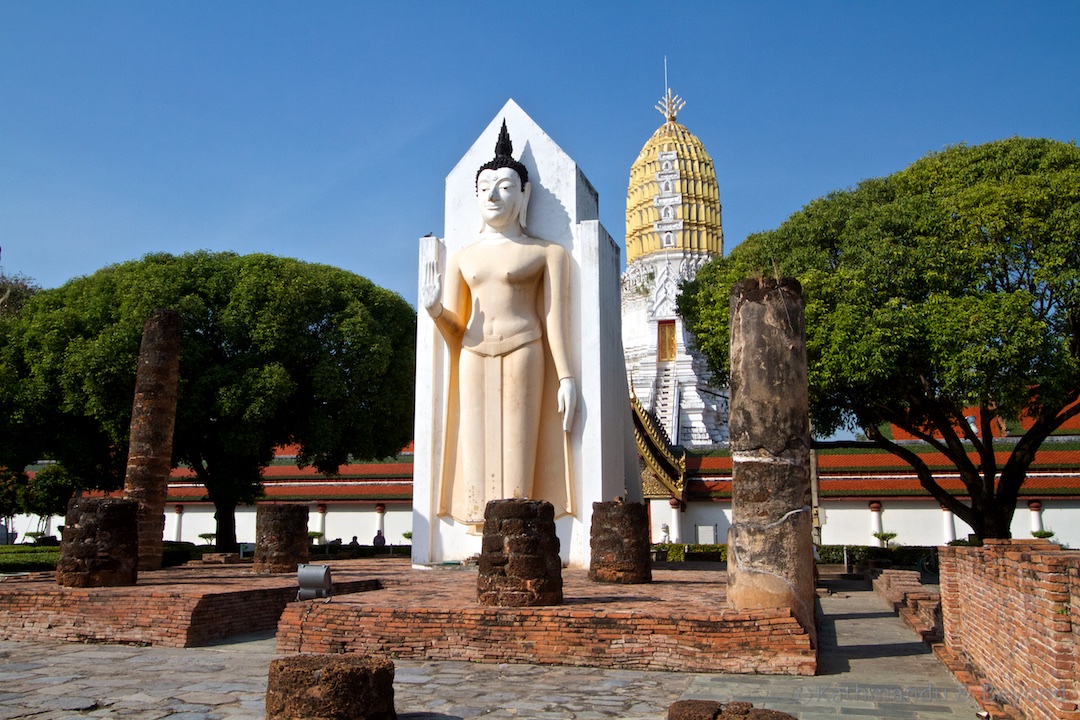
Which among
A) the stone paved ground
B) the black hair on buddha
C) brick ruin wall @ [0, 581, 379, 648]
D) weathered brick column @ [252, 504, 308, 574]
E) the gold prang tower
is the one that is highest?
the gold prang tower

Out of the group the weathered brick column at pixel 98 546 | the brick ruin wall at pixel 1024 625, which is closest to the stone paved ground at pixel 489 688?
the brick ruin wall at pixel 1024 625

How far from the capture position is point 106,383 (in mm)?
20531

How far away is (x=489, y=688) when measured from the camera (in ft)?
24.9

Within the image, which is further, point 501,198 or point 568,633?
point 501,198

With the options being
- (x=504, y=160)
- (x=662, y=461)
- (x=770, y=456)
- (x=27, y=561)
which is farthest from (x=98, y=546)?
(x=662, y=461)

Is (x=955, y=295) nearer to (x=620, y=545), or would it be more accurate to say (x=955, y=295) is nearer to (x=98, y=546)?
(x=620, y=545)

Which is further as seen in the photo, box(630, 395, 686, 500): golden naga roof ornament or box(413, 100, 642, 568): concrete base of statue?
box(630, 395, 686, 500): golden naga roof ornament

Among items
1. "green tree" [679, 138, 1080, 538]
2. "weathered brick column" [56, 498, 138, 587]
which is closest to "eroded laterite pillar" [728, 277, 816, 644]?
"green tree" [679, 138, 1080, 538]

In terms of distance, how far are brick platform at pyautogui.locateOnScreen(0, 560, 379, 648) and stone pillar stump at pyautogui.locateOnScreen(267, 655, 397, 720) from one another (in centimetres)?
480

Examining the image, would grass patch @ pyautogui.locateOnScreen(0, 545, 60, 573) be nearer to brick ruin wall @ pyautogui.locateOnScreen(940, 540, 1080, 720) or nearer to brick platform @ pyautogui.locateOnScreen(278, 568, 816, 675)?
brick platform @ pyautogui.locateOnScreen(278, 568, 816, 675)

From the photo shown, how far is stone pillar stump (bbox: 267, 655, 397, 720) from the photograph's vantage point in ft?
19.3

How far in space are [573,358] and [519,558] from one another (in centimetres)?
594

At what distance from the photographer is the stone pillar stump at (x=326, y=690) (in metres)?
5.87

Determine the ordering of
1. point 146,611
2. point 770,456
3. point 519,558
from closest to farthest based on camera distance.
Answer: point 770,456 < point 519,558 < point 146,611
